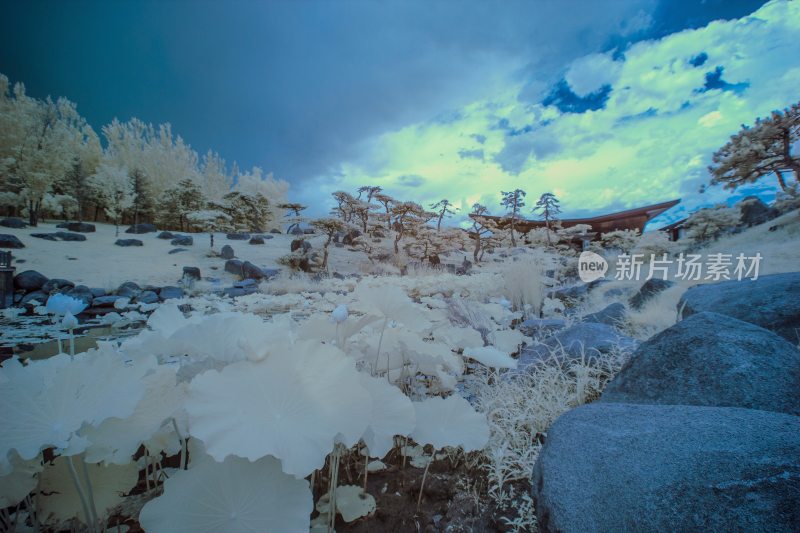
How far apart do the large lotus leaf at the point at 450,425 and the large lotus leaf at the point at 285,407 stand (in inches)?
10.1

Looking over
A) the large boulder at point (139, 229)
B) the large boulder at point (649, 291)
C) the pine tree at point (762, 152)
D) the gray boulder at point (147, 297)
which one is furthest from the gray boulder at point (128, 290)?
the pine tree at point (762, 152)

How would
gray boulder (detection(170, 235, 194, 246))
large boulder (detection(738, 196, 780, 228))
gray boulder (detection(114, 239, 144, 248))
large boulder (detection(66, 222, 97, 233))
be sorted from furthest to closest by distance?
gray boulder (detection(170, 235, 194, 246)) → large boulder (detection(66, 222, 97, 233)) → large boulder (detection(738, 196, 780, 228)) → gray boulder (detection(114, 239, 144, 248))

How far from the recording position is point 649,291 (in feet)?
11.3

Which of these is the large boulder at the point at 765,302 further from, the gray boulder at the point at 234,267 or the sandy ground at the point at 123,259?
the gray boulder at the point at 234,267

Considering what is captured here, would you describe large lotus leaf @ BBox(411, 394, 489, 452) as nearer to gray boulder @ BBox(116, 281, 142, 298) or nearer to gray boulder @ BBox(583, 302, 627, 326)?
gray boulder @ BBox(583, 302, 627, 326)

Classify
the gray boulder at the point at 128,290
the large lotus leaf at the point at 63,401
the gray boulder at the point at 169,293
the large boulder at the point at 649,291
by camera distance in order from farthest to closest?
the gray boulder at the point at 169,293, the gray boulder at the point at 128,290, the large boulder at the point at 649,291, the large lotus leaf at the point at 63,401

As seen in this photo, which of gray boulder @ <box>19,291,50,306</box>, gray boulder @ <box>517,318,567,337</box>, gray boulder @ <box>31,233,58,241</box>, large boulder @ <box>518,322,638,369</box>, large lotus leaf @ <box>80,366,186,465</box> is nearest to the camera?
large lotus leaf @ <box>80,366,186,465</box>

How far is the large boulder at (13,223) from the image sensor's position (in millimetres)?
7031

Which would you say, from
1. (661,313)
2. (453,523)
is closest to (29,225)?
(453,523)

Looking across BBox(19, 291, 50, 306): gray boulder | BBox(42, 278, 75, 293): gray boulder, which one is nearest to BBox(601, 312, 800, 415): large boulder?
BBox(19, 291, 50, 306): gray boulder

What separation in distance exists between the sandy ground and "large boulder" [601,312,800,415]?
7023 millimetres

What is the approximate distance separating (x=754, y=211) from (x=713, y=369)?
11136 mm

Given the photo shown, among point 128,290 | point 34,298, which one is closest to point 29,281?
point 34,298

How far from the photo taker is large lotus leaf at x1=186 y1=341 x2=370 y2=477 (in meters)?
0.42
